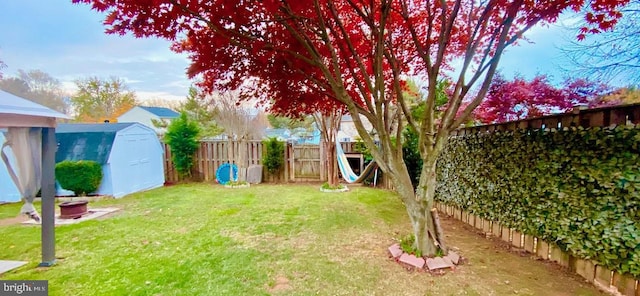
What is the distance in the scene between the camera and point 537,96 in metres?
4.54

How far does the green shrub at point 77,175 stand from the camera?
6.11 meters

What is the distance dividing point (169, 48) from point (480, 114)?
518 cm

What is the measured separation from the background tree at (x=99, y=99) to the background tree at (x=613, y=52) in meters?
22.8

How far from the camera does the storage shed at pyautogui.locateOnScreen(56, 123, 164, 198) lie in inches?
250

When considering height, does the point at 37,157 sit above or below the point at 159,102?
below

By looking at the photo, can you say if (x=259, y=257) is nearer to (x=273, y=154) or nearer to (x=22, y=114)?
(x=22, y=114)

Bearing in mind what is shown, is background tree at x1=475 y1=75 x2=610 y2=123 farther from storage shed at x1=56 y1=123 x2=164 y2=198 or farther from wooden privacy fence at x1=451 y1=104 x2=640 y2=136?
storage shed at x1=56 y1=123 x2=164 y2=198

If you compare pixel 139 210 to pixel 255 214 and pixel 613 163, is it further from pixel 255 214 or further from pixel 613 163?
pixel 613 163

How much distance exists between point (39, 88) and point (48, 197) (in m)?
17.4

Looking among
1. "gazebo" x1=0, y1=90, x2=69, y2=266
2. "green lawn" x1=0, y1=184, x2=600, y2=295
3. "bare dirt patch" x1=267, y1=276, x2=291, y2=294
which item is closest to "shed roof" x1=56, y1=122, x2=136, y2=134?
"green lawn" x1=0, y1=184, x2=600, y2=295

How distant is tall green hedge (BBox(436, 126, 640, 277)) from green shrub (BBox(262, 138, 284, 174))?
18.5 feet

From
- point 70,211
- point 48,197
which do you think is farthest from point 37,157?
point 70,211

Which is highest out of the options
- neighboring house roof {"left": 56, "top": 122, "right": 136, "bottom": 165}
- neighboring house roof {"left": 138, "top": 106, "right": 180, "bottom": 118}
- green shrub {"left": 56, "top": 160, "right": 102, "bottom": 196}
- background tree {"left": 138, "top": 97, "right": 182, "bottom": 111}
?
background tree {"left": 138, "top": 97, "right": 182, "bottom": 111}

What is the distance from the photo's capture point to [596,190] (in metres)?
2.22
